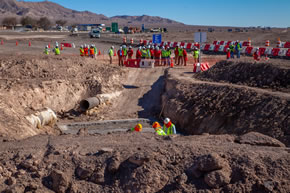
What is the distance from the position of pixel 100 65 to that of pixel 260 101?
45.6ft

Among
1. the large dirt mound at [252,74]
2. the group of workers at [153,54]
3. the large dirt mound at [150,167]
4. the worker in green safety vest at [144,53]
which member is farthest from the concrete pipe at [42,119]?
the worker in green safety vest at [144,53]

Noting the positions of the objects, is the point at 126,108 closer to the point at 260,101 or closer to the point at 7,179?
the point at 260,101

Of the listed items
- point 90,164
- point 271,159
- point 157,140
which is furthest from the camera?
point 157,140

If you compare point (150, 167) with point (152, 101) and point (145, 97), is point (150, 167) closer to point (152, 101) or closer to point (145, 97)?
point (152, 101)

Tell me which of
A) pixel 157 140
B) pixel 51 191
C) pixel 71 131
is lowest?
pixel 71 131

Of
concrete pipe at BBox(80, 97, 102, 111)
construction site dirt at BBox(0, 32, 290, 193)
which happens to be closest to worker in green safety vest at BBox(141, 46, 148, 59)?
construction site dirt at BBox(0, 32, 290, 193)

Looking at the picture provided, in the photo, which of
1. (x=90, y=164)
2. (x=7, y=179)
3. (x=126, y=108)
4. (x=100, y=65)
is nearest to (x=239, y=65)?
(x=126, y=108)

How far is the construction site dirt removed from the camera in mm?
7312

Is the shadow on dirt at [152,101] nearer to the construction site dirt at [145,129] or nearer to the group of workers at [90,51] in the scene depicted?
the construction site dirt at [145,129]

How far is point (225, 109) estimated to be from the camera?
50.2ft

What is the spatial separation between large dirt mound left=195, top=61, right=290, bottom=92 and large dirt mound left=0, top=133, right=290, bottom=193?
28.8ft

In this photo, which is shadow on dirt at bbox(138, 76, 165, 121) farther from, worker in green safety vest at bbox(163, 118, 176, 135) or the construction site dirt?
worker in green safety vest at bbox(163, 118, 176, 135)

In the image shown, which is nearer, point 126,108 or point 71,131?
point 71,131

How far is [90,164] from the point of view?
26.1ft
